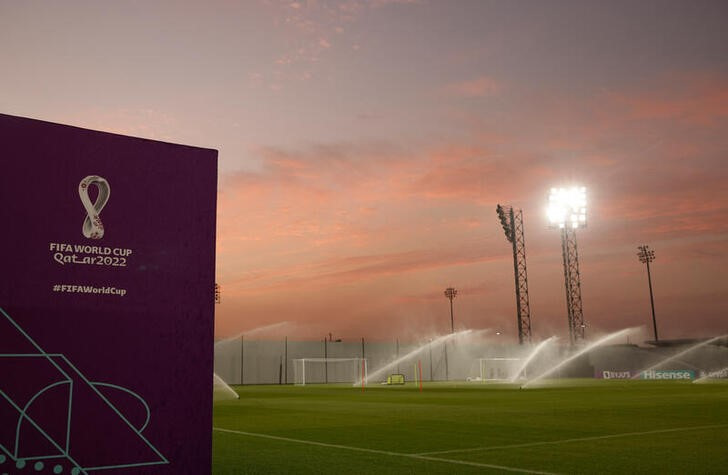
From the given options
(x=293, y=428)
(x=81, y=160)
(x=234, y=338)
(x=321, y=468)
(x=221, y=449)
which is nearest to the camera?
(x=81, y=160)

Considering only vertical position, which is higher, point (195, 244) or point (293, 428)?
point (195, 244)

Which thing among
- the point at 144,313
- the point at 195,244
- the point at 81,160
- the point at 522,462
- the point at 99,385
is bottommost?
the point at 522,462

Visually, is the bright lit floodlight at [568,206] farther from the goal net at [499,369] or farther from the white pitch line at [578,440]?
the white pitch line at [578,440]

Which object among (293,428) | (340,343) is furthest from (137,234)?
(340,343)

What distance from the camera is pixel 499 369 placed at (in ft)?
227

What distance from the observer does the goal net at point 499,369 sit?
2636 inches

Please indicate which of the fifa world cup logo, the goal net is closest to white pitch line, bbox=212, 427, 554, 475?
the fifa world cup logo

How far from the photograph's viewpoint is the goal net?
6694 centimetres

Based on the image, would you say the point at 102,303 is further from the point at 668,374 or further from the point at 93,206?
the point at 668,374

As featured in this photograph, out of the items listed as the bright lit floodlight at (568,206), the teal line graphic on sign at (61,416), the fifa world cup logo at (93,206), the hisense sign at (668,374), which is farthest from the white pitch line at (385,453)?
the hisense sign at (668,374)

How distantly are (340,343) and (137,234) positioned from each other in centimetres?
6457

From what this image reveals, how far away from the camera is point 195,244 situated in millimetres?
6203

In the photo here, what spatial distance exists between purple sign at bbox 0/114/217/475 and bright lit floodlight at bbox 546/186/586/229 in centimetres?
4751

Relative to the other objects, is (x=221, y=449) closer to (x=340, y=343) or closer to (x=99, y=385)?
(x=99, y=385)
